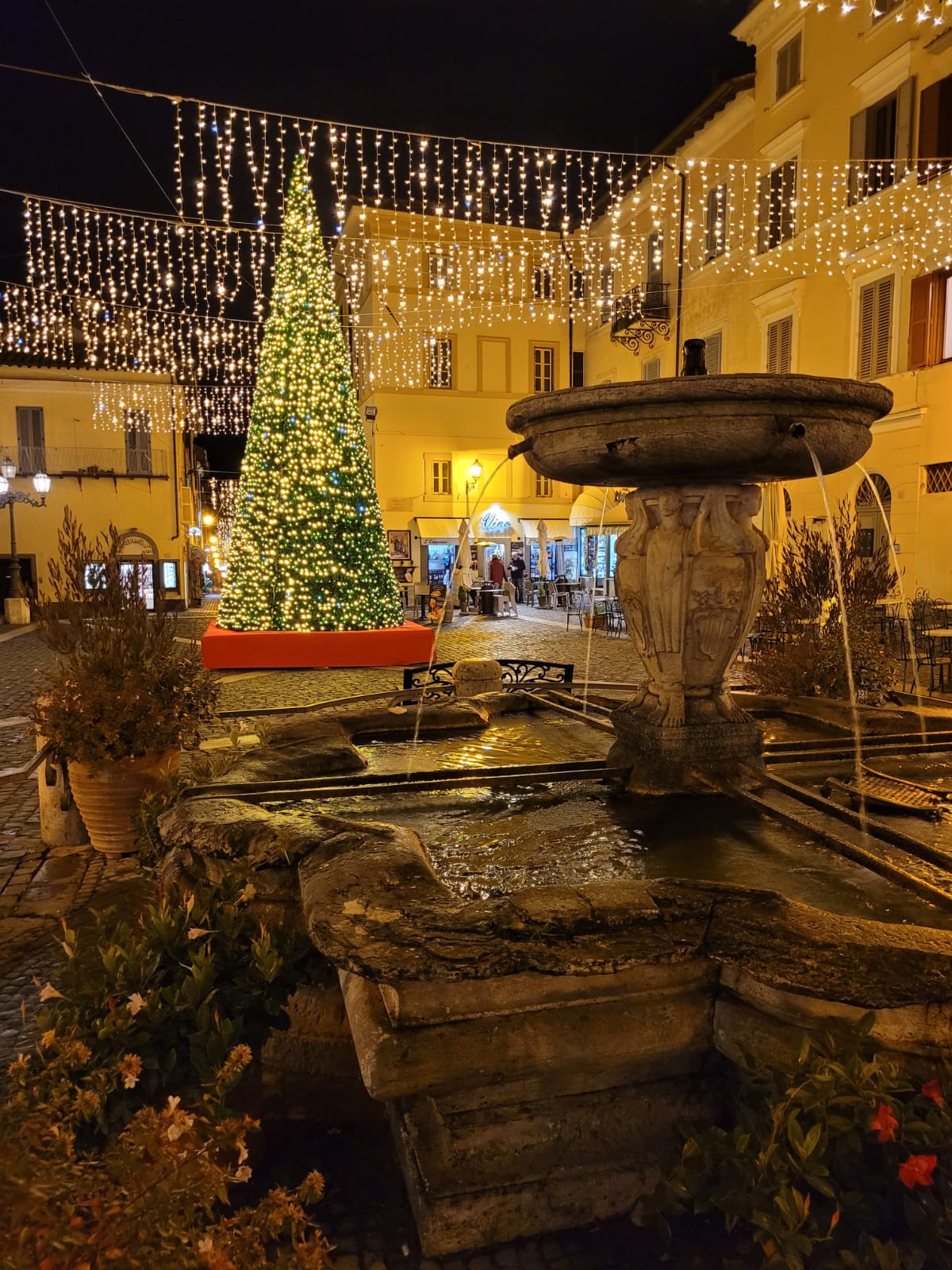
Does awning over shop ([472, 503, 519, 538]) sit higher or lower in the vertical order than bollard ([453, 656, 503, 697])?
higher

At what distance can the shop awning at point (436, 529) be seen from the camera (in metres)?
29.4

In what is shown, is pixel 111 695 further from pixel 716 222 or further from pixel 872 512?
pixel 716 222

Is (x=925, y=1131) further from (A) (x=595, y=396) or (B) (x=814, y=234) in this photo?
(B) (x=814, y=234)

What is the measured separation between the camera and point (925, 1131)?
1.94 metres

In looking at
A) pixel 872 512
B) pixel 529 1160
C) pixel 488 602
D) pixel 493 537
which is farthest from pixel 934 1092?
pixel 493 537

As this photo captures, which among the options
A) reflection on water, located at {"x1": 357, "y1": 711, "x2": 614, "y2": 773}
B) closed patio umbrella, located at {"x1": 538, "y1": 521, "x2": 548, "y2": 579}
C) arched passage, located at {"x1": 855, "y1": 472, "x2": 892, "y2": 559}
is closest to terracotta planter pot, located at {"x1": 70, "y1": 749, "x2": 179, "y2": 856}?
reflection on water, located at {"x1": 357, "y1": 711, "x2": 614, "y2": 773}

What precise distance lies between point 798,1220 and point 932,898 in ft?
3.68

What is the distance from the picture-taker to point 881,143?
15734 millimetres

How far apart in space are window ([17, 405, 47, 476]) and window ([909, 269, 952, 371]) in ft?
85.1

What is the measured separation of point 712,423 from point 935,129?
14.8 metres

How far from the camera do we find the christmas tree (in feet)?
43.1

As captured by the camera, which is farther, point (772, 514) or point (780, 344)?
point (780, 344)

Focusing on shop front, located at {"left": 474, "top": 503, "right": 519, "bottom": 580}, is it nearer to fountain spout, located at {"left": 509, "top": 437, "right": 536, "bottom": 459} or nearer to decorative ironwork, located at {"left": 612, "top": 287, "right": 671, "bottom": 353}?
decorative ironwork, located at {"left": 612, "top": 287, "right": 671, "bottom": 353}

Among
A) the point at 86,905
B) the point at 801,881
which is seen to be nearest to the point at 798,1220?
the point at 801,881
